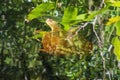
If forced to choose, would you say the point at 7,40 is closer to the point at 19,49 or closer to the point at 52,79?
the point at 19,49

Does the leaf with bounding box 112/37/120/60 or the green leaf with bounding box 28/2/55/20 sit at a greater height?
the green leaf with bounding box 28/2/55/20

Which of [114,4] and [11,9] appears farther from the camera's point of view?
[11,9]

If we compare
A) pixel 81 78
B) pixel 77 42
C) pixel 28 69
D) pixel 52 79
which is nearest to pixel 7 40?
pixel 28 69

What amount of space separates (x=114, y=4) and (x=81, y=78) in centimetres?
356

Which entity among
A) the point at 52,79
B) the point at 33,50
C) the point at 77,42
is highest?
the point at 77,42

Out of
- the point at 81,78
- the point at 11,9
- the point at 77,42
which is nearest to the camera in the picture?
the point at 77,42

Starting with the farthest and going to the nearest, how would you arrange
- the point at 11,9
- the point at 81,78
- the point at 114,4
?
the point at 11,9
the point at 81,78
the point at 114,4

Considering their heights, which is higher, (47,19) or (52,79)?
(47,19)

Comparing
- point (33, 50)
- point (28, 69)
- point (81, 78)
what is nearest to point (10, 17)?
point (33, 50)

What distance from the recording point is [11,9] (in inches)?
247

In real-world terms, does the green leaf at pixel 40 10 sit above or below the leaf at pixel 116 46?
above

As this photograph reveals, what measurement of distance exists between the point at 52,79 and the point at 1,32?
1697mm

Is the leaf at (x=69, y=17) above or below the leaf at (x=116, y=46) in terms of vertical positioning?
above

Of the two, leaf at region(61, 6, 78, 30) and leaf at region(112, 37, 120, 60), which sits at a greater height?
leaf at region(61, 6, 78, 30)
